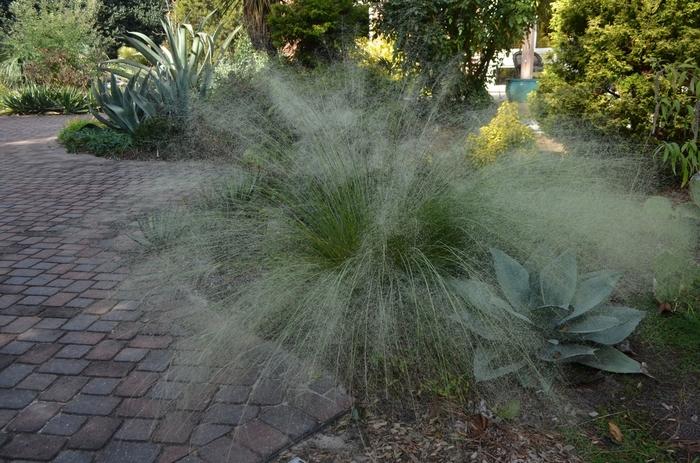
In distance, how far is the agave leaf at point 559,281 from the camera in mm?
2295

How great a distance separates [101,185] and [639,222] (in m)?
4.91

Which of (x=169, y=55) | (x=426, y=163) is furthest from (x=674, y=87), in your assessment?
(x=169, y=55)

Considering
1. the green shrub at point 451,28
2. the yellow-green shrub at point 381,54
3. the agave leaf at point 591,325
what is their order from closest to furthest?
the agave leaf at point 591,325 < the yellow-green shrub at point 381,54 < the green shrub at point 451,28

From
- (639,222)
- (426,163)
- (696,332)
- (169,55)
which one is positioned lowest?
(696,332)

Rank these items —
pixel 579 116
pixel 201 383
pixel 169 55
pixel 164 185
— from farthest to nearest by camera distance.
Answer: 1. pixel 169 55
2. pixel 164 185
3. pixel 579 116
4. pixel 201 383

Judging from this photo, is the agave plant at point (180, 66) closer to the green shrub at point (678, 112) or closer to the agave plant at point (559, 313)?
the green shrub at point (678, 112)

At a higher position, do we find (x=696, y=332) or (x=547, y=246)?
(x=547, y=246)

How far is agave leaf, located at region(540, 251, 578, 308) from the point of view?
2295 millimetres

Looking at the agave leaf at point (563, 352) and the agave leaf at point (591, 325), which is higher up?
the agave leaf at point (591, 325)

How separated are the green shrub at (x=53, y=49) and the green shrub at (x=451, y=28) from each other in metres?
9.34

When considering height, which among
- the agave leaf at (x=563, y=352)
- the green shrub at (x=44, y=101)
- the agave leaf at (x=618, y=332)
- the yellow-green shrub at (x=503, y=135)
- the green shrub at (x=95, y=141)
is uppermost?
the green shrub at (x=44, y=101)

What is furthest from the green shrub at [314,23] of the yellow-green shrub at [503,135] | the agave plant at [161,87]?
the yellow-green shrub at [503,135]

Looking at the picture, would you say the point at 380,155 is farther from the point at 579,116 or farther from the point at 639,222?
the point at 579,116

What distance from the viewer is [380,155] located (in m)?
3.03
